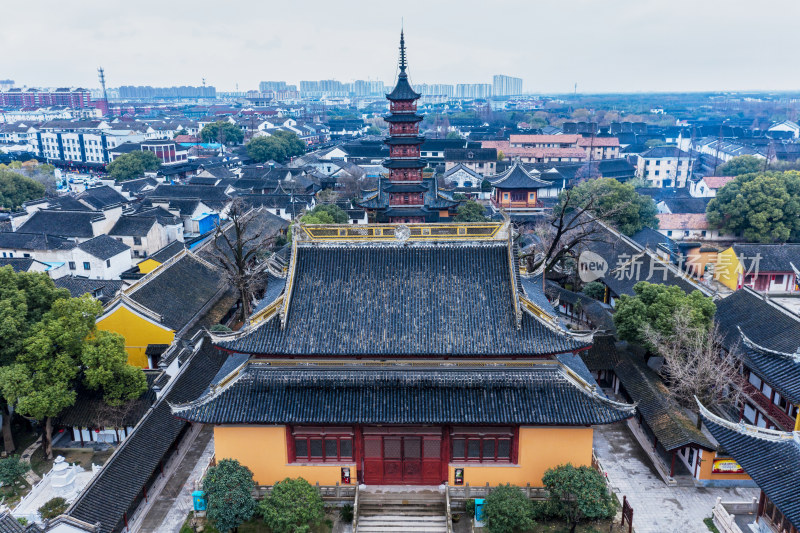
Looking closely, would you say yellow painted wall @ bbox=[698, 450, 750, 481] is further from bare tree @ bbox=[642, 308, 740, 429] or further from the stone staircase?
the stone staircase

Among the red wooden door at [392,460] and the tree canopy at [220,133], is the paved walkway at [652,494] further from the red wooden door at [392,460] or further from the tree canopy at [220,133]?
the tree canopy at [220,133]

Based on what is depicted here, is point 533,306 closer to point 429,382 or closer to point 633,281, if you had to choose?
point 429,382

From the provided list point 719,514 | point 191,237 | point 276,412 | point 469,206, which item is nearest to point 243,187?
point 191,237

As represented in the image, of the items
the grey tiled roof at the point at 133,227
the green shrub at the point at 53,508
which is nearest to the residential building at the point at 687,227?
the grey tiled roof at the point at 133,227

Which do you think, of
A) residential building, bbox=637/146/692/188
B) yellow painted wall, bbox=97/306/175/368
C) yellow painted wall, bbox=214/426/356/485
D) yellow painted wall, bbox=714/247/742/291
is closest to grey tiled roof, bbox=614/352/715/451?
yellow painted wall, bbox=214/426/356/485

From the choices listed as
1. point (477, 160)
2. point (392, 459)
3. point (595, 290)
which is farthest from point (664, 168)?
point (392, 459)

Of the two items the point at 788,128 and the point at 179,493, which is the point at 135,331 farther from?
the point at 788,128
